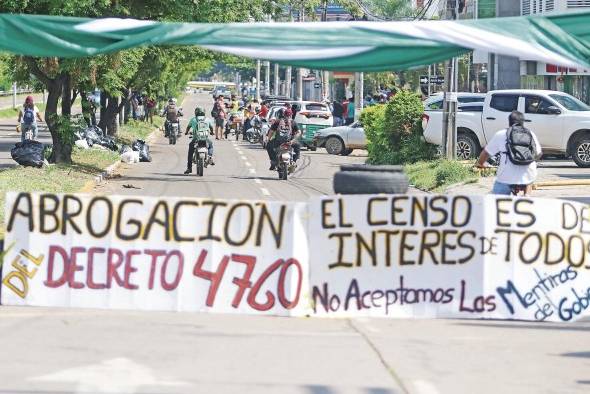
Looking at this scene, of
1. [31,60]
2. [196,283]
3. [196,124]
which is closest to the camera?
[196,283]

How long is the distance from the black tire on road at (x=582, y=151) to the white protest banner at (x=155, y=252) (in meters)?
21.6

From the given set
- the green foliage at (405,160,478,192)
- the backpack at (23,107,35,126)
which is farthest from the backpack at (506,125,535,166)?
the backpack at (23,107,35,126)

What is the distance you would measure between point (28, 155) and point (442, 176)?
9494mm

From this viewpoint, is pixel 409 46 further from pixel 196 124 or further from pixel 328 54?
pixel 196 124

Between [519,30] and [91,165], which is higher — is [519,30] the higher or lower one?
the higher one

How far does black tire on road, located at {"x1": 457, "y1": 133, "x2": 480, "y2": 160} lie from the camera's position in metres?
32.2

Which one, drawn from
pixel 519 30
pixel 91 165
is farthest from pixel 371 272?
pixel 91 165

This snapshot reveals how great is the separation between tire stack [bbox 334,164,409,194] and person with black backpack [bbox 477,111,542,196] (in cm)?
378

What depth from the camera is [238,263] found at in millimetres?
10859

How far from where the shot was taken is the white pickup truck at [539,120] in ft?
102

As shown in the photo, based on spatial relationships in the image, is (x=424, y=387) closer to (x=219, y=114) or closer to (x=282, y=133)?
(x=282, y=133)

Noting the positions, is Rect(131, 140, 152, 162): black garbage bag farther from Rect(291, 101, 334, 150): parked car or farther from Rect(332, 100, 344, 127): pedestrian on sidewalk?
Rect(332, 100, 344, 127): pedestrian on sidewalk

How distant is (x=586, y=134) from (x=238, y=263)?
22.1m

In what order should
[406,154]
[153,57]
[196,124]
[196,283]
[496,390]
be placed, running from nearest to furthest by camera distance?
[496,390] → [196,283] → [196,124] → [406,154] → [153,57]
